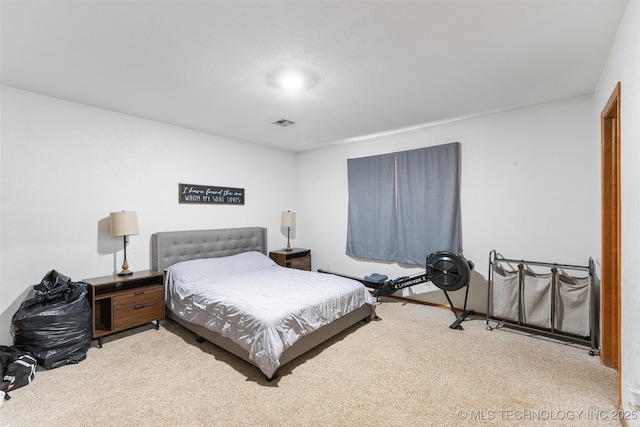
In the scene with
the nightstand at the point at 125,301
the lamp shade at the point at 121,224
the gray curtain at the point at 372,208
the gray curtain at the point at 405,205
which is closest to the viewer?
the nightstand at the point at 125,301

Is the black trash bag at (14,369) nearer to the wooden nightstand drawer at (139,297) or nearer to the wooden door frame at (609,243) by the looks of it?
the wooden nightstand drawer at (139,297)

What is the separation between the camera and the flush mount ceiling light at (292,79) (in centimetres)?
251

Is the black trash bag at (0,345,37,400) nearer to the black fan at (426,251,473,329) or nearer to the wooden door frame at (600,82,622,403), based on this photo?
the black fan at (426,251,473,329)

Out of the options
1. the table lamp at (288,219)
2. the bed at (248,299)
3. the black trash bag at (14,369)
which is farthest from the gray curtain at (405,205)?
the black trash bag at (14,369)

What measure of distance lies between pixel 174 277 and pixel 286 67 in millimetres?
2712

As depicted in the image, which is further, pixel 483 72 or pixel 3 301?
pixel 3 301

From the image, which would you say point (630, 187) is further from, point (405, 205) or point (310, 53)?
point (405, 205)

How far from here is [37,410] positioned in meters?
2.04

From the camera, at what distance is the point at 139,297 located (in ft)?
10.7

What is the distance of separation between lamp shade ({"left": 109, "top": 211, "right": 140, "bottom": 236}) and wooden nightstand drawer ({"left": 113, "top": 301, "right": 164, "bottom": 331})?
2.70ft

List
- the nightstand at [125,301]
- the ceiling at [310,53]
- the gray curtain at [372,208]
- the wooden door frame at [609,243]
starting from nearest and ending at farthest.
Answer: the ceiling at [310,53]
the wooden door frame at [609,243]
the nightstand at [125,301]
the gray curtain at [372,208]

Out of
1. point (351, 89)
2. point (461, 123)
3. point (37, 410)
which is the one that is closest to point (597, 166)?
point (461, 123)

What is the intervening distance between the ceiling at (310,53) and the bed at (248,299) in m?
1.84

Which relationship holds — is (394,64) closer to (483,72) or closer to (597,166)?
(483,72)
